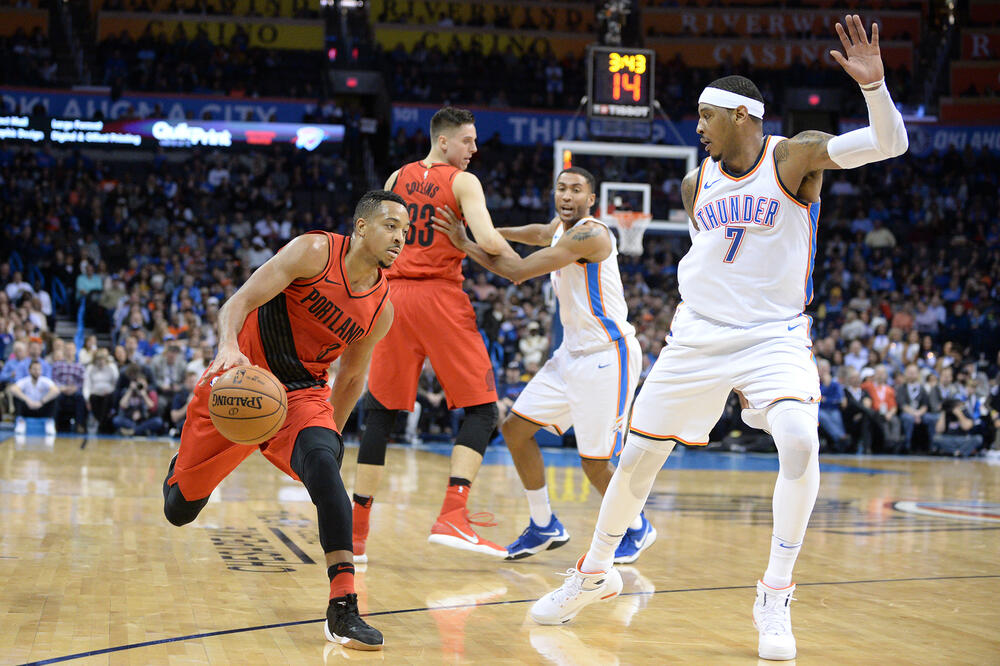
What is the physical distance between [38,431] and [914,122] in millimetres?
21396

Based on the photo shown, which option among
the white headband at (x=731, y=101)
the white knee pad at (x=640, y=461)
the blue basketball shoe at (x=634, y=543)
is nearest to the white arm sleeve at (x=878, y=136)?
the white headband at (x=731, y=101)

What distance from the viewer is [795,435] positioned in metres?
4.01

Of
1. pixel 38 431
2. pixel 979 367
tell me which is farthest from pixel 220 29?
pixel 979 367

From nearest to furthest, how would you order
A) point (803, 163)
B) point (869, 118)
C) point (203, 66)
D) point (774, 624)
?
1. point (869, 118)
2. point (774, 624)
3. point (803, 163)
4. point (203, 66)

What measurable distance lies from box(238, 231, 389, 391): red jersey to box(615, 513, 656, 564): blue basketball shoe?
2.21 metres

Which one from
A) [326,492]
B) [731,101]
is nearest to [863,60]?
[731,101]

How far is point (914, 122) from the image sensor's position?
2588cm

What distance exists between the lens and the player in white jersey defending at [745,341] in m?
4.07

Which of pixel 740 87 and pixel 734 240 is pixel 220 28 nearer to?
pixel 740 87

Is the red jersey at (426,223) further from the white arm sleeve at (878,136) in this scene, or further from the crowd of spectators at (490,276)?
the crowd of spectators at (490,276)

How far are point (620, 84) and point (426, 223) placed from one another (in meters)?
9.12

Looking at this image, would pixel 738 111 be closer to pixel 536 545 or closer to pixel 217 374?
pixel 217 374

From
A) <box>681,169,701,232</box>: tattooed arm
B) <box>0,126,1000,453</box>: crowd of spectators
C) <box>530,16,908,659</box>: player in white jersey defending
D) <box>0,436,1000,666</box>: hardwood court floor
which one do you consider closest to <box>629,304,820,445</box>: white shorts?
<box>530,16,908,659</box>: player in white jersey defending

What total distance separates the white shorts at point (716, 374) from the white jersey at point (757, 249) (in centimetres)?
8
